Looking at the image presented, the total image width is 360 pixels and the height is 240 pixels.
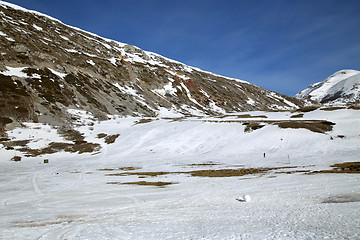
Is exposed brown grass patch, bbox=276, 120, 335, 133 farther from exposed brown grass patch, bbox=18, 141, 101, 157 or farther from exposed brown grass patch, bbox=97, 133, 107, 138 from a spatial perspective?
exposed brown grass patch, bbox=97, 133, 107, 138

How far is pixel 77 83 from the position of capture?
4097 inches

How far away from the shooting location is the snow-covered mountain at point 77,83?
7988 cm

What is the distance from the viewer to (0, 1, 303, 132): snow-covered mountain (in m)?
79.9

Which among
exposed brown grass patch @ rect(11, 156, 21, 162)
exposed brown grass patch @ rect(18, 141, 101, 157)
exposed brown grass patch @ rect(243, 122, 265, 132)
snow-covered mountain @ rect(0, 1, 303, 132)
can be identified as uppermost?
snow-covered mountain @ rect(0, 1, 303, 132)

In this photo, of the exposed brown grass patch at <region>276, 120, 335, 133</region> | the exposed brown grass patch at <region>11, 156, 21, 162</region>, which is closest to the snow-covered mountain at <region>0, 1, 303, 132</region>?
the exposed brown grass patch at <region>11, 156, 21, 162</region>

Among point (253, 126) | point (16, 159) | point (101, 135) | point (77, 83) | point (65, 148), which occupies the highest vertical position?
point (77, 83)

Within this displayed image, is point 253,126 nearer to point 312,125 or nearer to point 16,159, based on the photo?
point 312,125

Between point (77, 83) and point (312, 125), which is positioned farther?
point (77, 83)

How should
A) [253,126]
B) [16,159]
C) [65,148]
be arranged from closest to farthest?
1. [16,159]
2. [253,126]
3. [65,148]

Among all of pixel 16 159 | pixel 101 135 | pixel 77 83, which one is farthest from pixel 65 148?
pixel 77 83

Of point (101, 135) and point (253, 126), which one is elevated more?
point (101, 135)

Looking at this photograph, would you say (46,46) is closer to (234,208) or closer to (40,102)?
(40,102)

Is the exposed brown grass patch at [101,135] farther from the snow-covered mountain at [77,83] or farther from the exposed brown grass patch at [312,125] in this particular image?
the exposed brown grass patch at [312,125]

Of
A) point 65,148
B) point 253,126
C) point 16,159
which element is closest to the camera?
point 16,159
